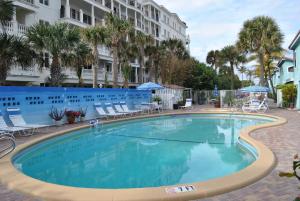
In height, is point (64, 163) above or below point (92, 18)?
below

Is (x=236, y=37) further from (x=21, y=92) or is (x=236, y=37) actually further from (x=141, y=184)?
(x=141, y=184)

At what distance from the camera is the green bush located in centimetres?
2494

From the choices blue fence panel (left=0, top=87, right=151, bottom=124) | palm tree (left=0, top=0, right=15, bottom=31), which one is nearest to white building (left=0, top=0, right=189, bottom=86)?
blue fence panel (left=0, top=87, right=151, bottom=124)

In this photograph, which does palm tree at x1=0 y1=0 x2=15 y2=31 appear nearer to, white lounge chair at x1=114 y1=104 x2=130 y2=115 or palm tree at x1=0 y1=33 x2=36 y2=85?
palm tree at x1=0 y1=33 x2=36 y2=85

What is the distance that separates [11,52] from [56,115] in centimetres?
400

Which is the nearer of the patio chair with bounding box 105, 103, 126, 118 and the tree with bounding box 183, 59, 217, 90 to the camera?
the patio chair with bounding box 105, 103, 126, 118

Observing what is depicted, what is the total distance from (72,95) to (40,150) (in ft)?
25.2

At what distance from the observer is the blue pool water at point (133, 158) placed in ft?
24.8

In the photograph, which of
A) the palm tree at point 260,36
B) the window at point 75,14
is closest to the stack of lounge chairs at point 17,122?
the palm tree at point 260,36

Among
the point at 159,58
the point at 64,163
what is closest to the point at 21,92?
the point at 64,163

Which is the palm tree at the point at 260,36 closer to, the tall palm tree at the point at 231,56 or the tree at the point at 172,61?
the tree at the point at 172,61

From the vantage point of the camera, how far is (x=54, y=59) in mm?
18516

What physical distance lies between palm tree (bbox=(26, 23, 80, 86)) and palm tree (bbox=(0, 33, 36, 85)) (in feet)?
3.65

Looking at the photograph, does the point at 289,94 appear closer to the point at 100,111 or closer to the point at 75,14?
the point at 100,111
